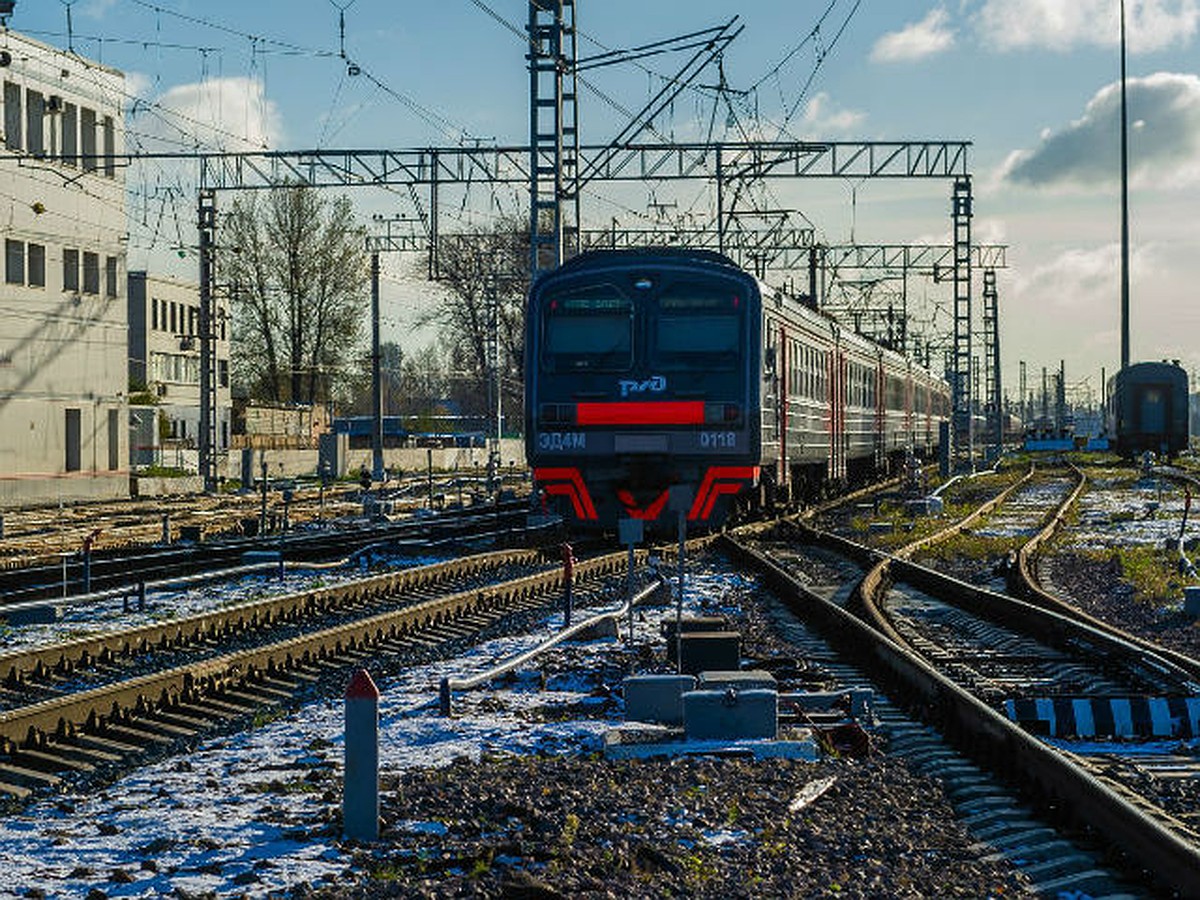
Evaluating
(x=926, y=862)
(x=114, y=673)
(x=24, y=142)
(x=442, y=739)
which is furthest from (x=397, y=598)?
(x=24, y=142)

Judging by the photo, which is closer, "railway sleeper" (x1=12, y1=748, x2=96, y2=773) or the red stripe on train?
"railway sleeper" (x1=12, y1=748, x2=96, y2=773)

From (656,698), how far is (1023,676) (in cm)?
323

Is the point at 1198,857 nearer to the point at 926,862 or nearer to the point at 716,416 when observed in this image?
the point at 926,862

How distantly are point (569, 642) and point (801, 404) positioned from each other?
1264 centimetres

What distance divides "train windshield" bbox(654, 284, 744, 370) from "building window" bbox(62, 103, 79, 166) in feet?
98.2

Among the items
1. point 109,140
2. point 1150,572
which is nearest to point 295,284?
point 109,140

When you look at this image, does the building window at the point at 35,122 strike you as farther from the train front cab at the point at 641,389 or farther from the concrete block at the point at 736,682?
the concrete block at the point at 736,682

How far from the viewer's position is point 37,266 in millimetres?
44250

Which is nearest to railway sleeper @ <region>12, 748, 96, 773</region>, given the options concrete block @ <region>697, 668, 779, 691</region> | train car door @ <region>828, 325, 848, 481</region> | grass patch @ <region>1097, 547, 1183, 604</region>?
concrete block @ <region>697, 668, 779, 691</region>

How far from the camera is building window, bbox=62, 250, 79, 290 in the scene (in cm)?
4538

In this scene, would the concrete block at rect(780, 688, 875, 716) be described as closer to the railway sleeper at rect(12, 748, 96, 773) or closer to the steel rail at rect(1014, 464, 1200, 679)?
the steel rail at rect(1014, 464, 1200, 679)

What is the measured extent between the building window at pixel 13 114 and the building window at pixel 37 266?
2683 millimetres

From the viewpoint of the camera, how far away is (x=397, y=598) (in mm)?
16516

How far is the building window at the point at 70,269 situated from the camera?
4538cm
